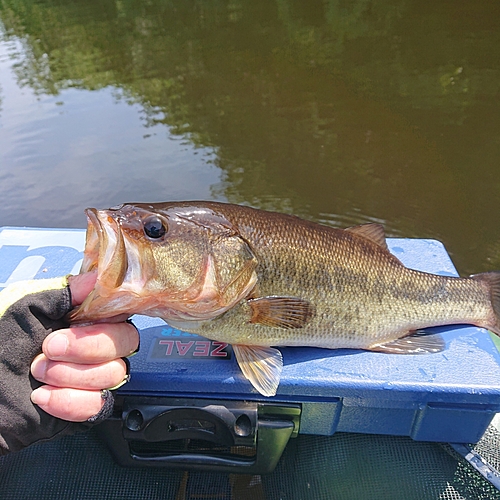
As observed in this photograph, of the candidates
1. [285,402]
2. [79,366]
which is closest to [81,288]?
[79,366]

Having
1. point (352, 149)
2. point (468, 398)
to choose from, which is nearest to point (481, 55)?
point (352, 149)

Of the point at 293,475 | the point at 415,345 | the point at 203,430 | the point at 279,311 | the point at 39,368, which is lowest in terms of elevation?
the point at 293,475

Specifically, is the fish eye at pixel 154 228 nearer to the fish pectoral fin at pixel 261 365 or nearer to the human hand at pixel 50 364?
the human hand at pixel 50 364

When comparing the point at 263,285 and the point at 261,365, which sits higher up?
the point at 263,285

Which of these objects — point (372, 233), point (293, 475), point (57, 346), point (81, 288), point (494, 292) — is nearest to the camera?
point (57, 346)

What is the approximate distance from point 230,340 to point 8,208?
21.5 feet

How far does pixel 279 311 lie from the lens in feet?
5.78

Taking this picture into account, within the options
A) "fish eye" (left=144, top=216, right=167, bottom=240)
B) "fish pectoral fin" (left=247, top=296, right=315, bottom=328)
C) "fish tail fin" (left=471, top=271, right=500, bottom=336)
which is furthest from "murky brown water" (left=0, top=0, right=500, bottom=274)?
"fish eye" (left=144, top=216, right=167, bottom=240)

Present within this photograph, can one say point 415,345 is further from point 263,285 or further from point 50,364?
point 50,364

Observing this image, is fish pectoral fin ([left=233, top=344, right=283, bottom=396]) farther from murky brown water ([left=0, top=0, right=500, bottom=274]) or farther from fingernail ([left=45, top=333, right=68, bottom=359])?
murky brown water ([left=0, top=0, right=500, bottom=274])

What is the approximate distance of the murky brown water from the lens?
6672 mm

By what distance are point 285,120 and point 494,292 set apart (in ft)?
24.3

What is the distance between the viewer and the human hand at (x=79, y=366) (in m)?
1.37

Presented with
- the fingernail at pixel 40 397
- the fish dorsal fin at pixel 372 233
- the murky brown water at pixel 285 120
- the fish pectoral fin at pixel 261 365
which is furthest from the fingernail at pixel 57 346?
the murky brown water at pixel 285 120
